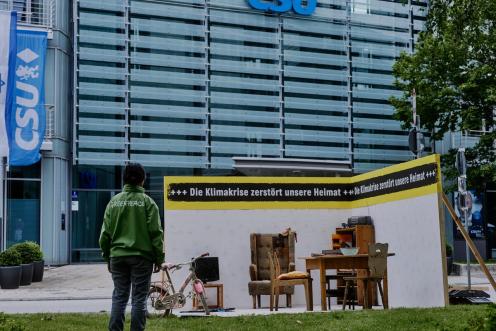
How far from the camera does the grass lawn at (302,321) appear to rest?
9.10m

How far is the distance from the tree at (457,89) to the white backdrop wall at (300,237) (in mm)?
11329

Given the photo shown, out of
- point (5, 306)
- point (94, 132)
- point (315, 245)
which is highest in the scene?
point (94, 132)

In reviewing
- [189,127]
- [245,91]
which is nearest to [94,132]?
[189,127]

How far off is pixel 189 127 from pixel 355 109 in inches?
241

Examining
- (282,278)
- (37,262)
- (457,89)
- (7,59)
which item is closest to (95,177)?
(37,262)

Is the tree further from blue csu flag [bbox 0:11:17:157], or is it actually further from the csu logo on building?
blue csu flag [bbox 0:11:17:157]

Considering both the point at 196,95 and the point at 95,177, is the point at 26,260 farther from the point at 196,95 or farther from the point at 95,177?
the point at 196,95

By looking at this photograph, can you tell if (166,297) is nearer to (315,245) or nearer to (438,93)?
(315,245)

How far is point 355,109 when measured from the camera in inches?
1152

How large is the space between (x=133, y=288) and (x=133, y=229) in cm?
56

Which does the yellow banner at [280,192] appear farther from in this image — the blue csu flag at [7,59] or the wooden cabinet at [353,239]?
the blue csu flag at [7,59]

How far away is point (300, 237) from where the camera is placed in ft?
47.7

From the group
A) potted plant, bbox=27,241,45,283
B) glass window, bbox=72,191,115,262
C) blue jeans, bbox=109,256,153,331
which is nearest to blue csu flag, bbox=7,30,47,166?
potted plant, bbox=27,241,45,283

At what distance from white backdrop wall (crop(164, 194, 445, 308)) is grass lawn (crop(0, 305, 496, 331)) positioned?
183cm
